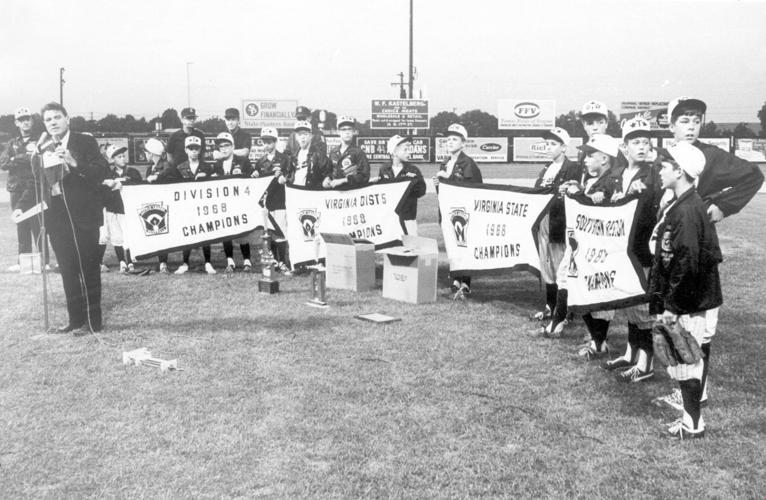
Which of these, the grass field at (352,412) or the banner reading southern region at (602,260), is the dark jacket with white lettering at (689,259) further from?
the banner reading southern region at (602,260)

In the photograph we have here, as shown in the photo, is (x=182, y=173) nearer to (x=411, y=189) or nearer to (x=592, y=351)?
(x=411, y=189)

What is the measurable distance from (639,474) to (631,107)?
220 ft

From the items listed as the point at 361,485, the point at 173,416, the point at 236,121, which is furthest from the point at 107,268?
the point at 361,485


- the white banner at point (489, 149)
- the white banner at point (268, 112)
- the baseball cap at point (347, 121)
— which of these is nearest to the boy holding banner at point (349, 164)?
the baseball cap at point (347, 121)

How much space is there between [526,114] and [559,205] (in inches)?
1966

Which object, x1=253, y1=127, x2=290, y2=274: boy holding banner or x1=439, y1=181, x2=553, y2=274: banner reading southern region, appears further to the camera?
x1=253, y1=127, x2=290, y2=274: boy holding banner

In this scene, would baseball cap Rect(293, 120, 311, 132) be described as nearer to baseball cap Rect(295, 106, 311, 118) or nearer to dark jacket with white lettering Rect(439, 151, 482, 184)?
baseball cap Rect(295, 106, 311, 118)

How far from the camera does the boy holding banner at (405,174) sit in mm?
10039

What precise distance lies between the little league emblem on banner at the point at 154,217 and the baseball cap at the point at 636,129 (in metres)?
6.86

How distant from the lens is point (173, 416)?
15.9 feet

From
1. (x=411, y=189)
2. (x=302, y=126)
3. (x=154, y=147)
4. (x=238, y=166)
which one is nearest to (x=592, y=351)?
(x=411, y=189)

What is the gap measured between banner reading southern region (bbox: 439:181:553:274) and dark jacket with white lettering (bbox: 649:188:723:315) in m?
3.16

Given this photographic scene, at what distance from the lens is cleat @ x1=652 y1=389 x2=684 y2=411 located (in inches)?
197

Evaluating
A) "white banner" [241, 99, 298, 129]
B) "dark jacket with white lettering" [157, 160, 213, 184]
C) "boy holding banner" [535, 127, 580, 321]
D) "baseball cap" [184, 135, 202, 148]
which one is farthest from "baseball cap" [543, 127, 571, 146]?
"white banner" [241, 99, 298, 129]
